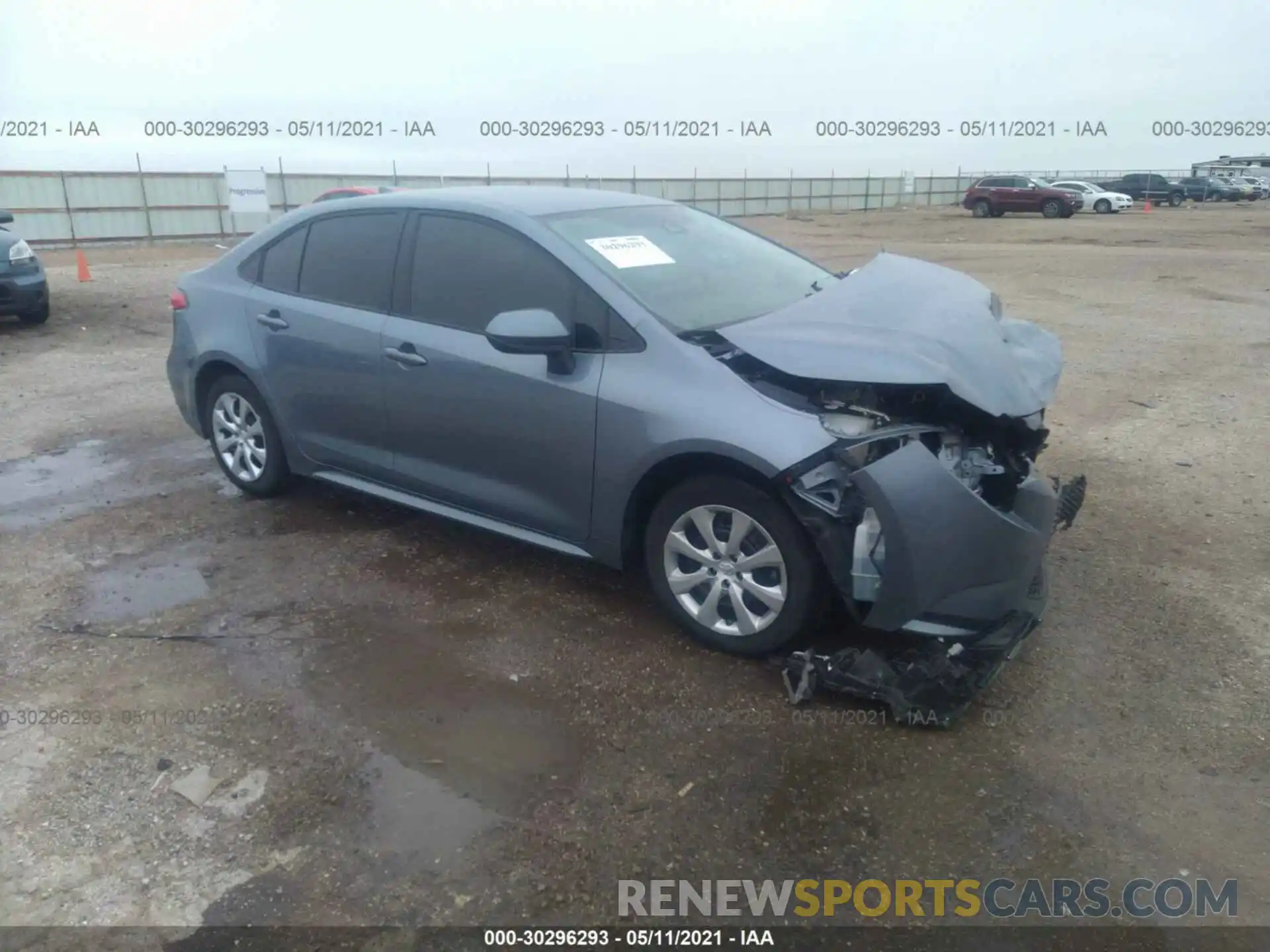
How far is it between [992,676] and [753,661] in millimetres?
846

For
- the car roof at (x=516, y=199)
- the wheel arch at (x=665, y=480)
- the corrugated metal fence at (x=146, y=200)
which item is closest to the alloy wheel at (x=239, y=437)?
the car roof at (x=516, y=199)

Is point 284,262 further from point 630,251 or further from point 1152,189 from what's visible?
point 1152,189

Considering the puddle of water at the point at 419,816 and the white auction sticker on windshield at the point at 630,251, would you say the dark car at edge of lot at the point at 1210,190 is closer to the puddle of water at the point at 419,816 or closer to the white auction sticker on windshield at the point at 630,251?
the white auction sticker on windshield at the point at 630,251

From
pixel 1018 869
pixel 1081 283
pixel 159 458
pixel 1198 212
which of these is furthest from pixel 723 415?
pixel 1198 212

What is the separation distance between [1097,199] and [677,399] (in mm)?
42122

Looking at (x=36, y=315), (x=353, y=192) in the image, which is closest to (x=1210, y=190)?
(x=353, y=192)

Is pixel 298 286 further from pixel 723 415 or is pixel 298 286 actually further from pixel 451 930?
pixel 451 930

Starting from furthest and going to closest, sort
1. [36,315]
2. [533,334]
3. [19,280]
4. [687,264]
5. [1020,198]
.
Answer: [1020,198]
[36,315]
[19,280]
[687,264]
[533,334]

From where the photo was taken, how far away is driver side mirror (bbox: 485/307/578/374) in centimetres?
375

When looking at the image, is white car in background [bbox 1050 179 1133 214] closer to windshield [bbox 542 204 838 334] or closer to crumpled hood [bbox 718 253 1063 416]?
windshield [bbox 542 204 838 334]

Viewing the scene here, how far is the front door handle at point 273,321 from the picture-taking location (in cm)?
493

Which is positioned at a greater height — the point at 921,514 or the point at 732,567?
the point at 921,514

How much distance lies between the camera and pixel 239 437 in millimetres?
5406

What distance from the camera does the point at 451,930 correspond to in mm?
2490
